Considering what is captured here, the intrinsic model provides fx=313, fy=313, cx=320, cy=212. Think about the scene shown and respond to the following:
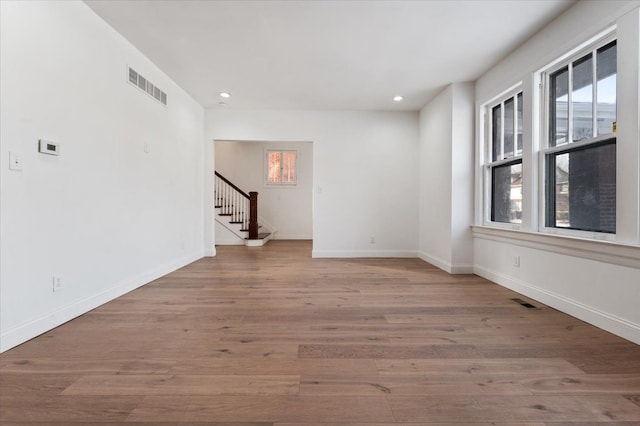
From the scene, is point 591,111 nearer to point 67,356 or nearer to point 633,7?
point 633,7

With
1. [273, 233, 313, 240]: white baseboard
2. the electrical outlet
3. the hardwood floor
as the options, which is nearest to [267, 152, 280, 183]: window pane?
[273, 233, 313, 240]: white baseboard

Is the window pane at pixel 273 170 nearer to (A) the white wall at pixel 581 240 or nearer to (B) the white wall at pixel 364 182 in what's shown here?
(B) the white wall at pixel 364 182

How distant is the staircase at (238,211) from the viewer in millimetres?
7771

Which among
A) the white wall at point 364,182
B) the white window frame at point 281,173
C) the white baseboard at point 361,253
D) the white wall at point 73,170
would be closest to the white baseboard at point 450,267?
the white baseboard at point 361,253

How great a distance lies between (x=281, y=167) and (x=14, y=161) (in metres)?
7.25

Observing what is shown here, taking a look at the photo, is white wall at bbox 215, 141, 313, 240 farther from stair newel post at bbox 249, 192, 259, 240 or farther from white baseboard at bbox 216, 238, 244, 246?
white baseboard at bbox 216, 238, 244, 246

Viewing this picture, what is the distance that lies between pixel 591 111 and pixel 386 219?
11.5ft

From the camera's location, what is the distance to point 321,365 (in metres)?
1.82

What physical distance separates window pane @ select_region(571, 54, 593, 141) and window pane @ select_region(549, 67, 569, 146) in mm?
90

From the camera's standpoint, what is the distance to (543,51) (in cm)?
306

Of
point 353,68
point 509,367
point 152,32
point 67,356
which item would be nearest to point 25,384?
point 67,356

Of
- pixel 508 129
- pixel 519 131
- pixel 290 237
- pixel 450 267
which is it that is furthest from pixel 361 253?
pixel 290 237

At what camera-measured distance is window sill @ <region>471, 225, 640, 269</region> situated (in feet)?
7.18

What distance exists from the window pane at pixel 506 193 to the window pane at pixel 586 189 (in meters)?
0.50
